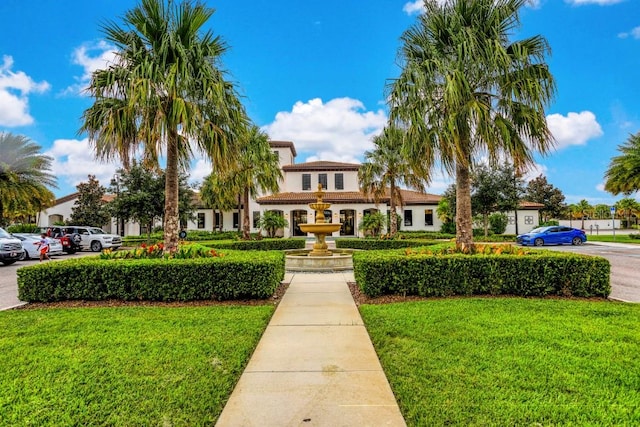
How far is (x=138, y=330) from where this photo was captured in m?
5.22

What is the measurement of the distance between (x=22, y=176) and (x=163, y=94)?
78.6 feet

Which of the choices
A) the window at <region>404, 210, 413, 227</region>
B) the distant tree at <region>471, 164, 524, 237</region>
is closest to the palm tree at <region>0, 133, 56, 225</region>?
the window at <region>404, 210, 413, 227</region>

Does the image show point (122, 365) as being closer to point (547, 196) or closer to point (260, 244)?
point (260, 244)

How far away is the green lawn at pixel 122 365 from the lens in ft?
9.54

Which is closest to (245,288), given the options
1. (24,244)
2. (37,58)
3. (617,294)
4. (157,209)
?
(617,294)

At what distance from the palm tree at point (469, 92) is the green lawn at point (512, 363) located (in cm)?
365

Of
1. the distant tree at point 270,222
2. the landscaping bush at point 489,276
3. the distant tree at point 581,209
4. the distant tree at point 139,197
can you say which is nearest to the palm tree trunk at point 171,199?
the landscaping bush at point 489,276

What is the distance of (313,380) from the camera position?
354 centimetres

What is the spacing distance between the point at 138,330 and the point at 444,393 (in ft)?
14.8

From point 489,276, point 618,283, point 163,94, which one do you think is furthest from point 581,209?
point 163,94

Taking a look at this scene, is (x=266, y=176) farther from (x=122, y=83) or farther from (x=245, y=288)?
(x=245, y=288)

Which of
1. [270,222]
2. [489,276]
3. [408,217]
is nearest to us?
[489,276]

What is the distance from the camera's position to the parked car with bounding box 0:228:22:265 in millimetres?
14930

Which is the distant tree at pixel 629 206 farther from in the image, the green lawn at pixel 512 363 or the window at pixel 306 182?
the green lawn at pixel 512 363
